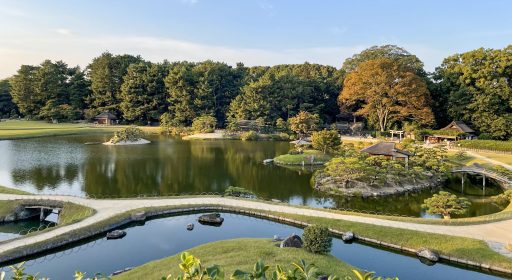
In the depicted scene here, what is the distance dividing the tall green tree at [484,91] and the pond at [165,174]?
20253 mm

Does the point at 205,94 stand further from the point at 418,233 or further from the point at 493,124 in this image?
the point at 418,233

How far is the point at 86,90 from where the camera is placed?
7200 centimetres

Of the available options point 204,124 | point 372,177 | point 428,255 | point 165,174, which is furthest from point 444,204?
point 204,124

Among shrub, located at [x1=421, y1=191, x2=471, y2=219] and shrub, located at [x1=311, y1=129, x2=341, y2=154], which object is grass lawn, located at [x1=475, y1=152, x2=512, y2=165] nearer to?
shrub, located at [x1=311, y1=129, x2=341, y2=154]

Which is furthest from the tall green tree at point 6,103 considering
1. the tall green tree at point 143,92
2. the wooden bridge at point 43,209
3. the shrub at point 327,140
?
the wooden bridge at point 43,209

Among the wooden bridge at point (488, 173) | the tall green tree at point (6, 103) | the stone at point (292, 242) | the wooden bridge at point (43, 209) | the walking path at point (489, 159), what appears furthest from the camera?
the tall green tree at point (6, 103)

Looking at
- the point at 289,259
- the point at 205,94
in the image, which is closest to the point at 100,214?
the point at 289,259

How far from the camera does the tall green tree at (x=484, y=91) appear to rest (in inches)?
1818

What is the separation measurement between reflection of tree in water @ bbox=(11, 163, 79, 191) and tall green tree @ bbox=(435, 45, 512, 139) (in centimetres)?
4600

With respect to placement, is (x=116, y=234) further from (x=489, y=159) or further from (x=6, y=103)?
(x=6, y=103)

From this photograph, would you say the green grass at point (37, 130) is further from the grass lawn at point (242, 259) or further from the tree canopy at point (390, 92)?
the grass lawn at point (242, 259)

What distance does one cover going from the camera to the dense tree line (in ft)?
159

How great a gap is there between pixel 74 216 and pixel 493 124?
47058 millimetres

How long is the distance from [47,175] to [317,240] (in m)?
23.5
